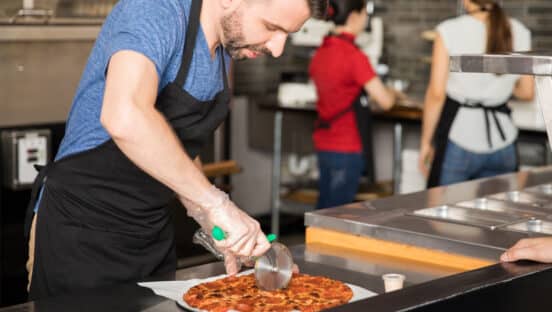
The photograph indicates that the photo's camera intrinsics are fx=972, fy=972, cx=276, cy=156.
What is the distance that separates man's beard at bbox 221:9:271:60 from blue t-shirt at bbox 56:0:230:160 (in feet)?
0.18

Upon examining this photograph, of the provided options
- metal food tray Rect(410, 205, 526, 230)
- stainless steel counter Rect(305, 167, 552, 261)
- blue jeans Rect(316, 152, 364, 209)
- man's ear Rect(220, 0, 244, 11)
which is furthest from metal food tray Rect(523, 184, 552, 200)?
blue jeans Rect(316, 152, 364, 209)

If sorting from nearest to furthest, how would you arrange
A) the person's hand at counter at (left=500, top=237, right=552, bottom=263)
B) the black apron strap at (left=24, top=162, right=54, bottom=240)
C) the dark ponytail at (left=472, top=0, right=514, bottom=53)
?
the person's hand at counter at (left=500, top=237, right=552, bottom=263)
the black apron strap at (left=24, top=162, right=54, bottom=240)
the dark ponytail at (left=472, top=0, right=514, bottom=53)

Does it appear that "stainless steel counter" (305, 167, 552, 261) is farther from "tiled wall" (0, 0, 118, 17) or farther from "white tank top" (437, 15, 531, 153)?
"tiled wall" (0, 0, 118, 17)

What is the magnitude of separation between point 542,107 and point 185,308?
0.95 meters

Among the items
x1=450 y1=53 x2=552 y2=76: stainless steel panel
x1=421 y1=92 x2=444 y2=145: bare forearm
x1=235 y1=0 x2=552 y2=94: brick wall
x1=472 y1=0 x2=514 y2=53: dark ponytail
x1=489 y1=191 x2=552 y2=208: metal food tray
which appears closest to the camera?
x1=450 y1=53 x2=552 y2=76: stainless steel panel

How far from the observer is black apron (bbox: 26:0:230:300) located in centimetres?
235

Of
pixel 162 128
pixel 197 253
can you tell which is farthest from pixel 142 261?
pixel 197 253

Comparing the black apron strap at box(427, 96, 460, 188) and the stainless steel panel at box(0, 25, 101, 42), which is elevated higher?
the stainless steel panel at box(0, 25, 101, 42)

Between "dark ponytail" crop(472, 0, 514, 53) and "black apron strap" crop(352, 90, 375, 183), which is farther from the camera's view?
"black apron strap" crop(352, 90, 375, 183)

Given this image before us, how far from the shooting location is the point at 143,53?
6.64 feet

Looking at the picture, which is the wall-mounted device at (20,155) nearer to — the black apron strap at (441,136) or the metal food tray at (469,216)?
the black apron strap at (441,136)

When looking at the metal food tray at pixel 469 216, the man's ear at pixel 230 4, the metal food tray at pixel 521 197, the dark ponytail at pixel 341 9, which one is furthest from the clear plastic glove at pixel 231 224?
the dark ponytail at pixel 341 9

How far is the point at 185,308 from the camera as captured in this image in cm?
210

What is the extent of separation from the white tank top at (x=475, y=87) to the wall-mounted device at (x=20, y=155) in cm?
197
